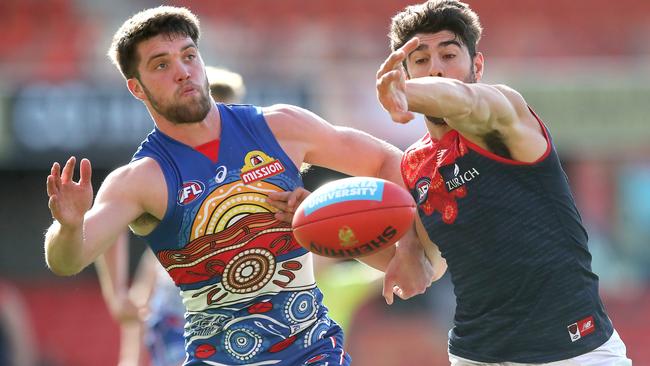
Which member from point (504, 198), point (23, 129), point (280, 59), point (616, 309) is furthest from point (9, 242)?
point (504, 198)

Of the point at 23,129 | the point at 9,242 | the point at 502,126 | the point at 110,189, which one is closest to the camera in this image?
the point at 502,126

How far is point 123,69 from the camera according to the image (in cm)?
509

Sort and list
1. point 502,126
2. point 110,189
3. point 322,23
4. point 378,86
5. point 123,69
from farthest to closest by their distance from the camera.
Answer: point 322,23 → point 123,69 → point 110,189 → point 502,126 → point 378,86

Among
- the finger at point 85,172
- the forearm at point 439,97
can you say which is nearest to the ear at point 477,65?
the forearm at point 439,97

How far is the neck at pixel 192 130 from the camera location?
4.94 metres

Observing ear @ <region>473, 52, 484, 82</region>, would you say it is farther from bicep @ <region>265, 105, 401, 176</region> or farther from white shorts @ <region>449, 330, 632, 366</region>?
white shorts @ <region>449, 330, 632, 366</region>

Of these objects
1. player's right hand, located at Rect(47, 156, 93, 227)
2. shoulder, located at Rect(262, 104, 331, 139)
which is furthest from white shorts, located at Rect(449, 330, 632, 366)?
player's right hand, located at Rect(47, 156, 93, 227)

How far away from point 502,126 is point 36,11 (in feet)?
48.4

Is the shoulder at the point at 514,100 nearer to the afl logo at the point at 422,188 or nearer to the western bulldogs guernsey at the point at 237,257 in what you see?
the afl logo at the point at 422,188

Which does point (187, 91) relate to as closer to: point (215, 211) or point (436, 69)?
point (215, 211)

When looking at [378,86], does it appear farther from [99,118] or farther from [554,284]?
[99,118]

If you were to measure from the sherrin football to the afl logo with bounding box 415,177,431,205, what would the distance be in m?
0.37

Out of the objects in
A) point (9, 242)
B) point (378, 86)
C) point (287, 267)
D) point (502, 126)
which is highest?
point (378, 86)

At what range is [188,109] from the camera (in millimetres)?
4879
